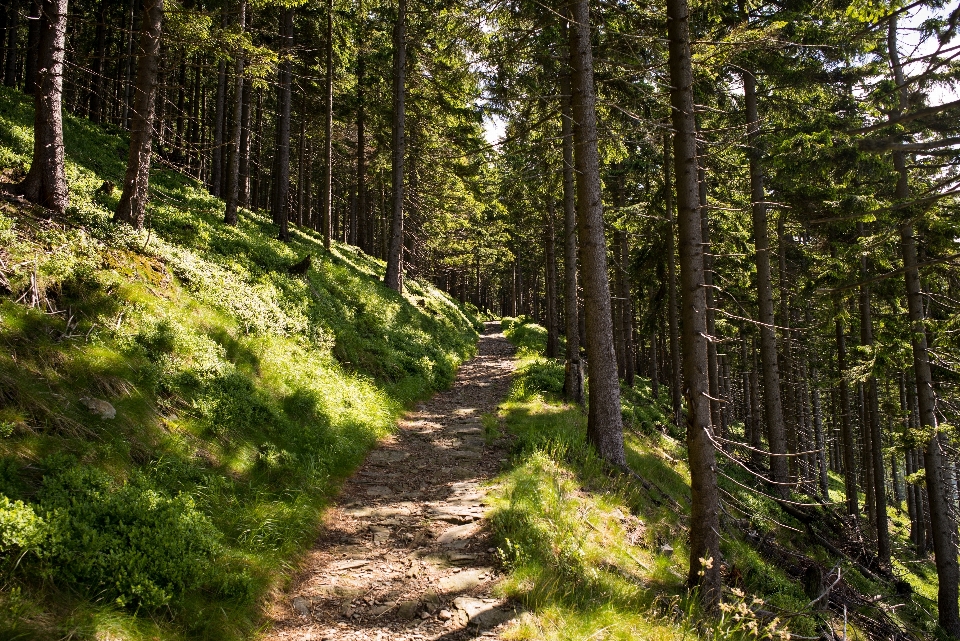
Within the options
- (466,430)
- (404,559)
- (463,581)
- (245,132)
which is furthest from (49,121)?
(245,132)

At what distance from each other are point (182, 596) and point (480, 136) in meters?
28.6

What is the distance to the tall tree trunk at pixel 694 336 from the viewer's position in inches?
214

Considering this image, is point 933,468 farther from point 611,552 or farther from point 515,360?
point 515,360

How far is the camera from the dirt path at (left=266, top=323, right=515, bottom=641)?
14.5 ft

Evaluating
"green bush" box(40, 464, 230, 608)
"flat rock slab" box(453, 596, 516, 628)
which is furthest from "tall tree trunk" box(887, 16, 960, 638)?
"green bush" box(40, 464, 230, 608)

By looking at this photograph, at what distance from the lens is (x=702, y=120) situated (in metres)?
16.1

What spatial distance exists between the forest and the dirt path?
0.17 meters

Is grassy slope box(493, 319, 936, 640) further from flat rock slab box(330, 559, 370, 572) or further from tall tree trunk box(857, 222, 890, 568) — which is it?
tall tree trunk box(857, 222, 890, 568)

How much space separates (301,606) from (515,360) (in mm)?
15994

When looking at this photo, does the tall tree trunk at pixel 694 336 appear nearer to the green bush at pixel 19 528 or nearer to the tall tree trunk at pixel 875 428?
the green bush at pixel 19 528

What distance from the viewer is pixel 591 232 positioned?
8570 mm

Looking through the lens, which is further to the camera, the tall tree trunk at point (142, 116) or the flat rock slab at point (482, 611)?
the tall tree trunk at point (142, 116)

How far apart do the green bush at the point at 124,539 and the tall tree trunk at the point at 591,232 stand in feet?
20.5

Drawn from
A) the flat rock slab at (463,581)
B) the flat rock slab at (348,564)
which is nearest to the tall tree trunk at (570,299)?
the flat rock slab at (463,581)
